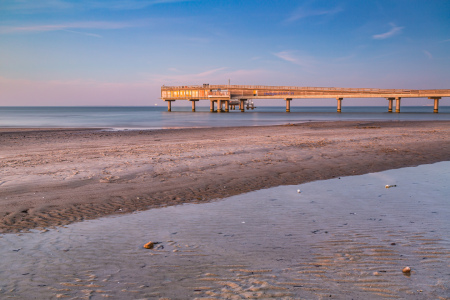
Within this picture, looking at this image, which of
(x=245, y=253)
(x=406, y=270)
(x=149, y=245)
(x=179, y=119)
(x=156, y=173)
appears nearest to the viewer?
(x=406, y=270)

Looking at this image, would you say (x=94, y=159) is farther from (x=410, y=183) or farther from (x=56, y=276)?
(x=410, y=183)

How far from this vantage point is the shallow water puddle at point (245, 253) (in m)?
3.72

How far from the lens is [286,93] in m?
82.8

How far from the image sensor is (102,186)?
8523 millimetres

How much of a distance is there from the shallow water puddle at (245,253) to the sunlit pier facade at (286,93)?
7427 cm

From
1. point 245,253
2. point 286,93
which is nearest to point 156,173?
point 245,253

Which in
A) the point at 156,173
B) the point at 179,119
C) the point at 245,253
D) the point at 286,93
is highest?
the point at 286,93

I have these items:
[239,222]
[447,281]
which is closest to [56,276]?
[239,222]

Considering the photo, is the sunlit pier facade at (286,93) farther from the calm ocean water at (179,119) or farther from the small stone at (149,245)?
the small stone at (149,245)

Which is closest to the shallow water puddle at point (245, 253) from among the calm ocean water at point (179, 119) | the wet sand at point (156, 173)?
the wet sand at point (156, 173)

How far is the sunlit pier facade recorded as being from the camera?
7325 centimetres

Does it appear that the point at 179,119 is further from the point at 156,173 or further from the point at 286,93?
the point at 156,173

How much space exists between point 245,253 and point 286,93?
80553mm

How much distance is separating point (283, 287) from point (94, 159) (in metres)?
10.0
